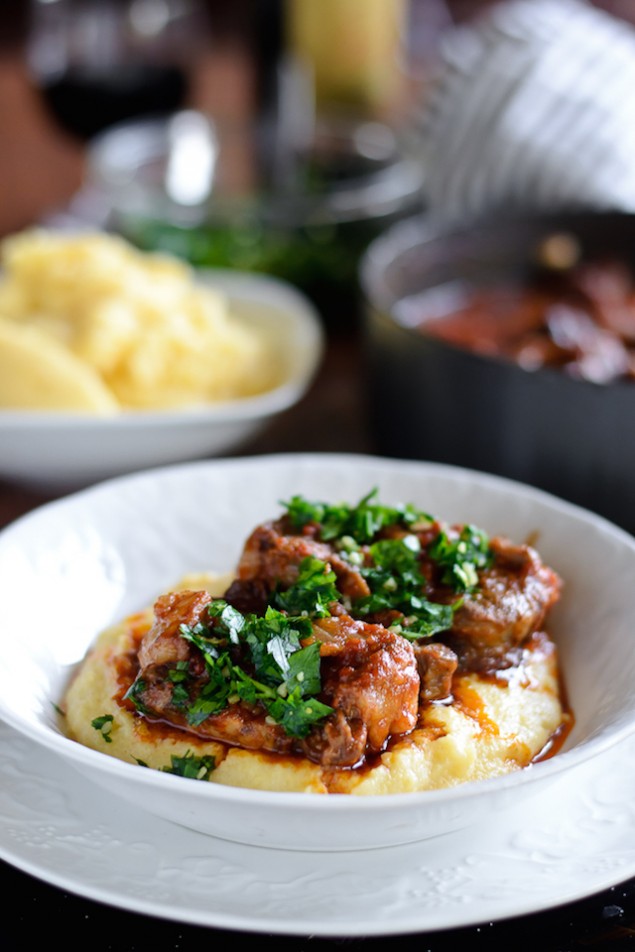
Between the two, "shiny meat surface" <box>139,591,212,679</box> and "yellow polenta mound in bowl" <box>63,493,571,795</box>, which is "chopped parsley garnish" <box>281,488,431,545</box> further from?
"shiny meat surface" <box>139,591,212,679</box>

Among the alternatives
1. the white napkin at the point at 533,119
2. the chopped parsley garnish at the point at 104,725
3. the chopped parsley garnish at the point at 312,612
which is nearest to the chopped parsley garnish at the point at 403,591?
the chopped parsley garnish at the point at 312,612

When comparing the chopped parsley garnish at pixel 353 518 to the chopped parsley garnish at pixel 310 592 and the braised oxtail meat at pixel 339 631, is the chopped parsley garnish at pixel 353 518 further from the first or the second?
the chopped parsley garnish at pixel 310 592

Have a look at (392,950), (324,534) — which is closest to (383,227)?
(324,534)

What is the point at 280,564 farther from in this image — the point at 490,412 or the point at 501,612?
the point at 490,412

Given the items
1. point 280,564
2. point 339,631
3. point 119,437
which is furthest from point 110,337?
point 339,631

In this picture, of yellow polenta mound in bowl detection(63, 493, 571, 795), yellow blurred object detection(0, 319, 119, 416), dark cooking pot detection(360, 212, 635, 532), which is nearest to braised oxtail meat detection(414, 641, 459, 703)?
yellow polenta mound in bowl detection(63, 493, 571, 795)

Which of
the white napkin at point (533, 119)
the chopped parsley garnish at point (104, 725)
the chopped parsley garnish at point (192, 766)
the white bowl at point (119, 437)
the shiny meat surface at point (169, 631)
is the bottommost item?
the white bowl at point (119, 437)

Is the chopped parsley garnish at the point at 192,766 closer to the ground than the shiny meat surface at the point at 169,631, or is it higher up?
closer to the ground

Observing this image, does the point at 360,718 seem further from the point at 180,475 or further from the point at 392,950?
the point at 180,475
